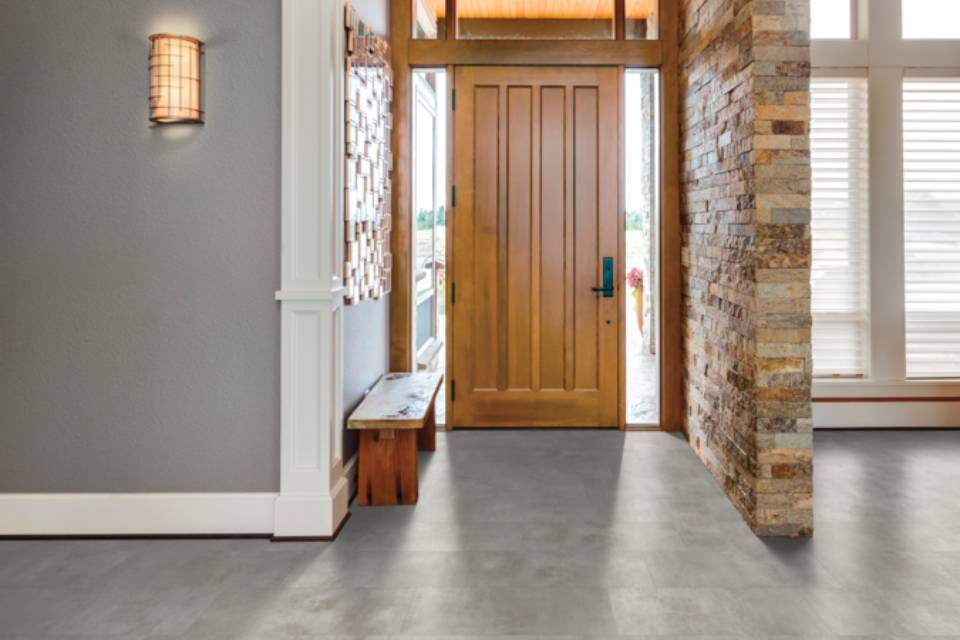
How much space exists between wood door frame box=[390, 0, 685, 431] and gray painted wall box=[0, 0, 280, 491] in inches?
71.6

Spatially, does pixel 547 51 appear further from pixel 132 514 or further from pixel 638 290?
pixel 638 290

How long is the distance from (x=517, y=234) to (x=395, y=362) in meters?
1.12

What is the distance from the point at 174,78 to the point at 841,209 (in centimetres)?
392

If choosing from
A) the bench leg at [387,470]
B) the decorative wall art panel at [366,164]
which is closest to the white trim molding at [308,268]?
the decorative wall art panel at [366,164]

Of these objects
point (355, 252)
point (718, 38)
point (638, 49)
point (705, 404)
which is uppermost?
point (638, 49)

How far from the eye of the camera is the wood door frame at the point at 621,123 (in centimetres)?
471

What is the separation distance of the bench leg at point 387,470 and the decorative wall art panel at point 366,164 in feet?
2.15

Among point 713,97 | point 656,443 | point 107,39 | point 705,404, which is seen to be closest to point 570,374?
point 656,443

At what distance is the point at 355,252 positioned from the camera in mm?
3414

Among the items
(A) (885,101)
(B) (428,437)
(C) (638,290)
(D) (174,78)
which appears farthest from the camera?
(C) (638,290)

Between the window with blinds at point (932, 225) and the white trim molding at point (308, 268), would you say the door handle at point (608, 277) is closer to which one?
the window with blinds at point (932, 225)

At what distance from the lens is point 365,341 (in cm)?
394

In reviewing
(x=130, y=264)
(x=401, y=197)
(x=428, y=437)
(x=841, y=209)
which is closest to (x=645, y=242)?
(x=841, y=209)

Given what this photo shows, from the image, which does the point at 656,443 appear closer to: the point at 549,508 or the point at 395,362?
the point at 549,508
